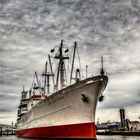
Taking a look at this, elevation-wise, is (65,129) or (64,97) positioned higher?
(64,97)

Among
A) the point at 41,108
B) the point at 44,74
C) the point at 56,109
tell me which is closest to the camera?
the point at 56,109

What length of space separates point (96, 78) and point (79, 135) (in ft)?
27.7

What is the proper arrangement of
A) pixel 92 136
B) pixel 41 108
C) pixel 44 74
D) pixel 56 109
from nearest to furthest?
pixel 92 136, pixel 56 109, pixel 41 108, pixel 44 74

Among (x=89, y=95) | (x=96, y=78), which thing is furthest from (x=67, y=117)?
(x=96, y=78)

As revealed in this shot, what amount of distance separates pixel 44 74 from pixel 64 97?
30529 mm

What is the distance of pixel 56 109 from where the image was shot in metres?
43.2

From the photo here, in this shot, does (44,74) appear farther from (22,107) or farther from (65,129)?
(65,129)

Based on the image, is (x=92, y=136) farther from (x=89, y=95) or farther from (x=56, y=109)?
(x=56, y=109)

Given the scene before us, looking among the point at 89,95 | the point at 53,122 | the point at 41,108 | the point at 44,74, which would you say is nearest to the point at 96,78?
the point at 89,95

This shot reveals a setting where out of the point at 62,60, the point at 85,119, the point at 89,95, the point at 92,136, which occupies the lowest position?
the point at 92,136

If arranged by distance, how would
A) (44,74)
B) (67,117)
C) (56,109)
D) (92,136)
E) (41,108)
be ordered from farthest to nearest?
1. (44,74)
2. (41,108)
3. (56,109)
4. (67,117)
5. (92,136)

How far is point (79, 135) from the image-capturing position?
38531 millimetres

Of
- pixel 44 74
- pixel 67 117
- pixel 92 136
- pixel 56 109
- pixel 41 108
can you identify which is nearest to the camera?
pixel 92 136

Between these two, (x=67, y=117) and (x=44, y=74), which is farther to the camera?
(x=44, y=74)
